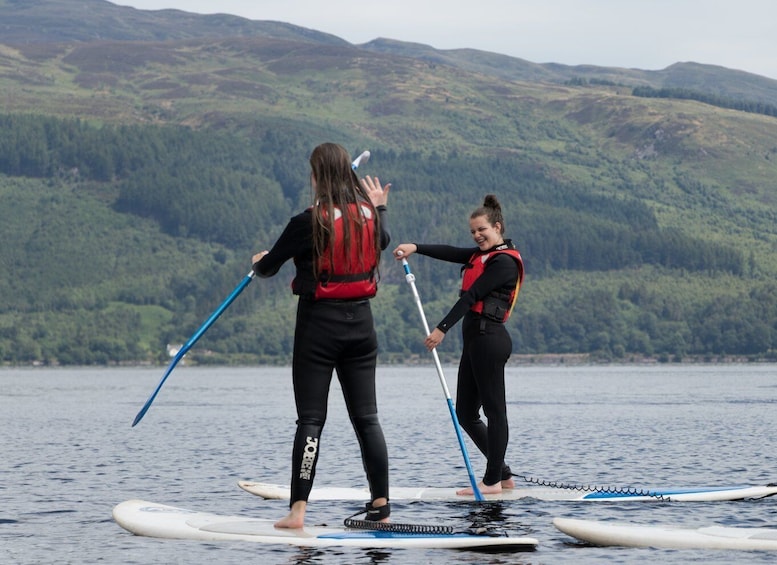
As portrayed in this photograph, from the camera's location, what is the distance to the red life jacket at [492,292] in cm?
1673

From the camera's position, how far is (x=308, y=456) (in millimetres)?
13531

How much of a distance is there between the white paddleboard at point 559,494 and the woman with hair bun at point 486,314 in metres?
0.84

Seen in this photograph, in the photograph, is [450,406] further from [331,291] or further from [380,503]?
[331,291]

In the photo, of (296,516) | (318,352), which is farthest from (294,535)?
(318,352)

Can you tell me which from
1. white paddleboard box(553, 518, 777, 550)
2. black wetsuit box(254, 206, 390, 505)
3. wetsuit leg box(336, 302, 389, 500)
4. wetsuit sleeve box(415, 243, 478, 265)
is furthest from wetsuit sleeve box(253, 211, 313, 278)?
white paddleboard box(553, 518, 777, 550)

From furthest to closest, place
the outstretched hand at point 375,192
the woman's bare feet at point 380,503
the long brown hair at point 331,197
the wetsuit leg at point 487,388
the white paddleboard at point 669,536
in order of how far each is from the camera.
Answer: the wetsuit leg at point 487,388 < the woman's bare feet at point 380,503 < the outstretched hand at point 375,192 < the white paddleboard at point 669,536 < the long brown hair at point 331,197

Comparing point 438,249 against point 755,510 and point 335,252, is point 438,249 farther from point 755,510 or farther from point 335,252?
point 755,510

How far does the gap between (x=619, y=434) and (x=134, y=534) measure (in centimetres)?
2796

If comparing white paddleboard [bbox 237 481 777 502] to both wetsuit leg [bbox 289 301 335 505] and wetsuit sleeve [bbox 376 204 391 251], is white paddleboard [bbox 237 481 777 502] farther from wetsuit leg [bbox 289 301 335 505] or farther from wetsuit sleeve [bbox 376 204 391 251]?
wetsuit sleeve [bbox 376 204 391 251]

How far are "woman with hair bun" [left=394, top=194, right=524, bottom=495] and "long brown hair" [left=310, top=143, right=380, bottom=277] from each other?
10.2 ft

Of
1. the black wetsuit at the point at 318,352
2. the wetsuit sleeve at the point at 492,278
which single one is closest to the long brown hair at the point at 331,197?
the black wetsuit at the point at 318,352

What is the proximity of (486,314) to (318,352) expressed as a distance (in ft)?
12.6

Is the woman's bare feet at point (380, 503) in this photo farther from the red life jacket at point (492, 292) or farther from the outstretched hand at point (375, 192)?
the red life jacket at point (492, 292)

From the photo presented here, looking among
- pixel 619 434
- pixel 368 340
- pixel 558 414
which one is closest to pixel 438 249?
pixel 368 340
